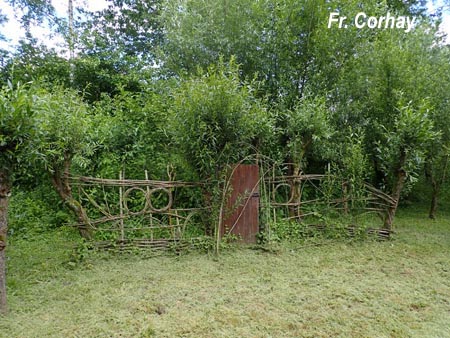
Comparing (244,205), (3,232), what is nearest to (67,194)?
(3,232)

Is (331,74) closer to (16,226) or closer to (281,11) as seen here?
(281,11)

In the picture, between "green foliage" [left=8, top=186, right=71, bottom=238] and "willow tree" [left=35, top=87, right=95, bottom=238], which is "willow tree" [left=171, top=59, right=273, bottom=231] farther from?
"green foliage" [left=8, top=186, right=71, bottom=238]

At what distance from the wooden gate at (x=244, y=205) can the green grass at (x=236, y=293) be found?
258mm

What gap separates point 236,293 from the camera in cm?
238

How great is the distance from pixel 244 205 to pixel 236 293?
4.40 feet

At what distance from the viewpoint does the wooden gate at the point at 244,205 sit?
353 cm

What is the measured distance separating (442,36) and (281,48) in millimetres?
3323

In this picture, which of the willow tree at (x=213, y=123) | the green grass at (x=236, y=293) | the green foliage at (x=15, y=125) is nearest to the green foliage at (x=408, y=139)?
the green grass at (x=236, y=293)

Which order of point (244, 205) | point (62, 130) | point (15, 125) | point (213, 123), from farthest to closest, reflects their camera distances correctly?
point (244, 205) < point (213, 123) < point (62, 130) < point (15, 125)

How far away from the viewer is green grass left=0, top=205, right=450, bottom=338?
1.86 metres

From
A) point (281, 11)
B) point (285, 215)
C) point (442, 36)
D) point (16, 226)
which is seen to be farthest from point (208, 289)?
point (442, 36)

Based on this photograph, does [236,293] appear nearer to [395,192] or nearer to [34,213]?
[395,192]

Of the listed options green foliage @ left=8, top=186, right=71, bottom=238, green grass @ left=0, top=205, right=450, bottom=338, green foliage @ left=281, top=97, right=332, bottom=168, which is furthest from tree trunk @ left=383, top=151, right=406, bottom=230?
green foliage @ left=8, top=186, right=71, bottom=238

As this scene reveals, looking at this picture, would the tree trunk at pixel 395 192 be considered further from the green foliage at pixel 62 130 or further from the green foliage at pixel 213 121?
the green foliage at pixel 62 130
